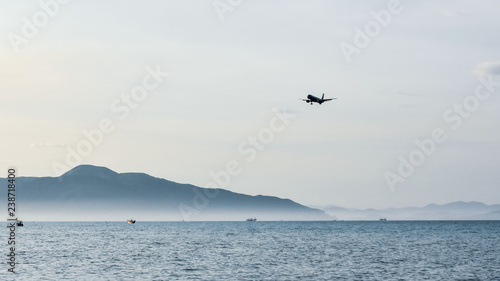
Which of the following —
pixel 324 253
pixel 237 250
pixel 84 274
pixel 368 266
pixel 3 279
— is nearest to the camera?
pixel 3 279

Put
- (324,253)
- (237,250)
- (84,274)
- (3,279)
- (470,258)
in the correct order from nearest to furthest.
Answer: (3,279) → (84,274) → (470,258) → (324,253) → (237,250)

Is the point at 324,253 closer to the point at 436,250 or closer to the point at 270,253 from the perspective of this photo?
the point at 270,253

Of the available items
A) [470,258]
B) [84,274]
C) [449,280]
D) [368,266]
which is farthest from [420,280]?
[84,274]

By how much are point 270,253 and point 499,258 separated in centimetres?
3637

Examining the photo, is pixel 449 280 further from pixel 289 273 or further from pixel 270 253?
pixel 270 253

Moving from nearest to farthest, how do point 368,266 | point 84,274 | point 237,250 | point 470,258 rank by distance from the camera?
point 84,274 → point 368,266 → point 470,258 → point 237,250

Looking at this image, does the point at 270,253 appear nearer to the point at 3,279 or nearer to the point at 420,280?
the point at 420,280

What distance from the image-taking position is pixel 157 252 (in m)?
113

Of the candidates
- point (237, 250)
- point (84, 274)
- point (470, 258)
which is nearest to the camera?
point (84, 274)

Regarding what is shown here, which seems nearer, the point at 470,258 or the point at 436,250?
the point at 470,258

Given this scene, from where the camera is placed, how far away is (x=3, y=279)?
71.4 meters

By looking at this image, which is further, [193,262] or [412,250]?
[412,250]

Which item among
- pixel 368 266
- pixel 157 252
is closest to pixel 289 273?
pixel 368 266

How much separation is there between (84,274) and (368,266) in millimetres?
36828
